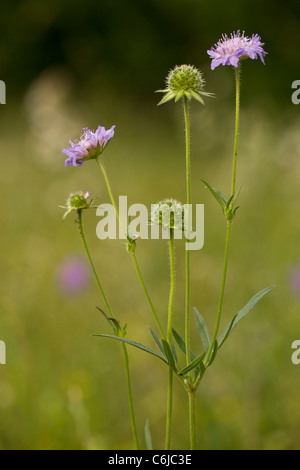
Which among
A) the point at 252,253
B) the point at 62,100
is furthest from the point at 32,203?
the point at 252,253

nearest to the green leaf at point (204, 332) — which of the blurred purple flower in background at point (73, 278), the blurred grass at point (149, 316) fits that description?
the blurred grass at point (149, 316)

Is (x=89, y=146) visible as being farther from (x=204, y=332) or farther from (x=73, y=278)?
(x=73, y=278)

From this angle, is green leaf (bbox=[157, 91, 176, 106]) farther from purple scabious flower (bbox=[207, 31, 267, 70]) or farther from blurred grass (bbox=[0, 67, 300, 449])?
blurred grass (bbox=[0, 67, 300, 449])

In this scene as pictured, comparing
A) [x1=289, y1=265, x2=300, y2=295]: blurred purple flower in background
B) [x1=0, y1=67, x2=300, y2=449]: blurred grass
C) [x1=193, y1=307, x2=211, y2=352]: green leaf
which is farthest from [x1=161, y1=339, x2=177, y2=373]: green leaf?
[x1=289, y1=265, x2=300, y2=295]: blurred purple flower in background

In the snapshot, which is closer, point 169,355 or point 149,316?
point 169,355

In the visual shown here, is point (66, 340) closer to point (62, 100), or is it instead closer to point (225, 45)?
point (225, 45)

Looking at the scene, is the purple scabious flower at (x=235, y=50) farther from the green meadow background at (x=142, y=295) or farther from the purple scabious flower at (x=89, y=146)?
the green meadow background at (x=142, y=295)

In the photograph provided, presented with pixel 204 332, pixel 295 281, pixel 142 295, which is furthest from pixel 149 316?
pixel 204 332
